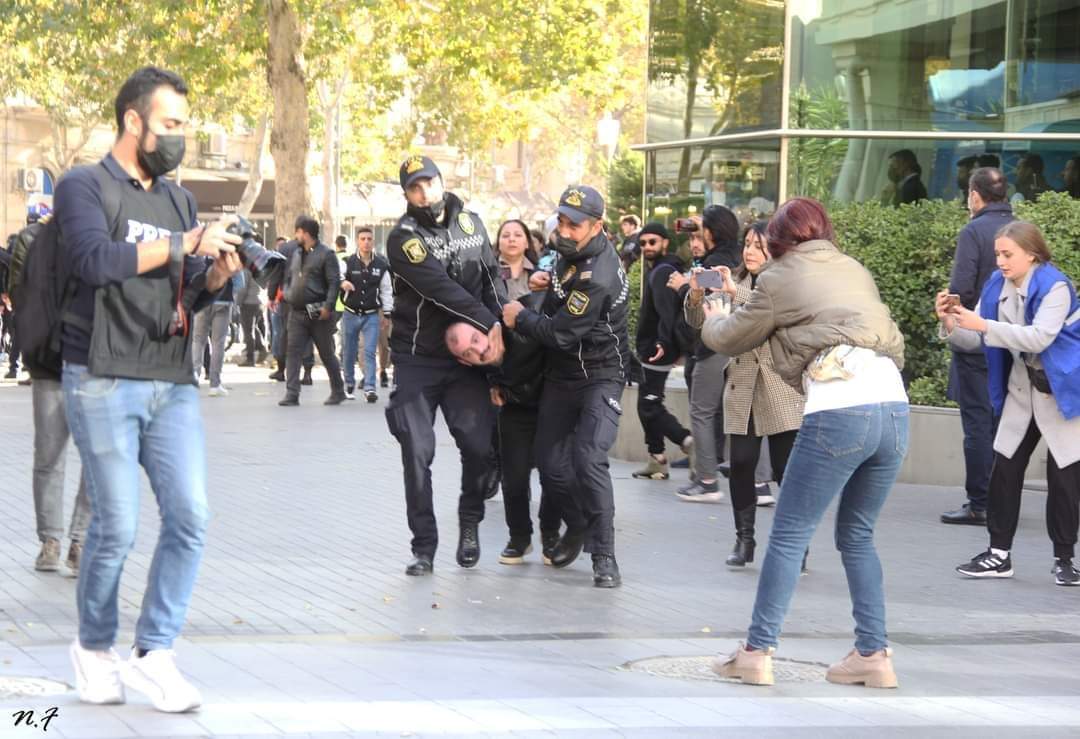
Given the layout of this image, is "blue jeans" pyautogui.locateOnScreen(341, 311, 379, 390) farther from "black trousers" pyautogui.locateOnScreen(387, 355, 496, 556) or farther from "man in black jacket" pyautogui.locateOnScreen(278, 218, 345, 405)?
"black trousers" pyautogui.locateOnScreen(387, 355, 496, 556)

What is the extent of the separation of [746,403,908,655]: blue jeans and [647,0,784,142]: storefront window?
362 inches

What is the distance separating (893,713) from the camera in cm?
601

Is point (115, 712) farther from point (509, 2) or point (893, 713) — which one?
point (509, 2)

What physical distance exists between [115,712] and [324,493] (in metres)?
6.27

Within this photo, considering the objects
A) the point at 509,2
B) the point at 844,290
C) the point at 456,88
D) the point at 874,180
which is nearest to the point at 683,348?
the point at 874,180

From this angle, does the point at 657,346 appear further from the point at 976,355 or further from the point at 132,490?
the point at 132,490

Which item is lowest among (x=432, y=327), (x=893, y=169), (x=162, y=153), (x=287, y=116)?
(x=432, y=327)

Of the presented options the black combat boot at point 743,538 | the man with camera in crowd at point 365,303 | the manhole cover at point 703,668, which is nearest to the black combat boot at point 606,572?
the black combat boot at point 743,538

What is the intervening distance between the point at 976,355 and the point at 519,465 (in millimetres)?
3336

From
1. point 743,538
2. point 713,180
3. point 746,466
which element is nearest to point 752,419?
point 746,466

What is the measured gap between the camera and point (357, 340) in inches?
781

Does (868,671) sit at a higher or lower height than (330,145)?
lower

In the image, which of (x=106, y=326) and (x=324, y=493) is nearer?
(x=106, y=326)

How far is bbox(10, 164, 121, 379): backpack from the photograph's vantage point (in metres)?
5.52
